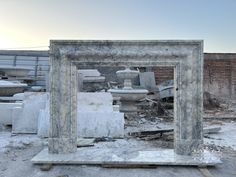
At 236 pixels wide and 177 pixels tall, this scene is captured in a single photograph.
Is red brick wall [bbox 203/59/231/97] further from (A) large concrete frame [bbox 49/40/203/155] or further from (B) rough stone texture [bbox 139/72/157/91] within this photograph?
(A) large concrete frame [bbox 49/40/203/155]

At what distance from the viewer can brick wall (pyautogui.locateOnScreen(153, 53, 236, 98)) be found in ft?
43.2

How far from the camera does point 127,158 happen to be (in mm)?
3500

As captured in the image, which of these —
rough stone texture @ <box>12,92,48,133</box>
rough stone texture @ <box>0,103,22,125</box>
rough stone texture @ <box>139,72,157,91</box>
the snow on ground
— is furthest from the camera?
rough stone texture @ <box>139,72,157,91</box>

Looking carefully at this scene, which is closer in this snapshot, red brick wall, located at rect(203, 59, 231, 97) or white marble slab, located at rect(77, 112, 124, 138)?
white marble slab, located at rect(77, 112, 124, 138)

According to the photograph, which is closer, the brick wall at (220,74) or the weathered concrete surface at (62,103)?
the weathered concrete surface at (62,103)

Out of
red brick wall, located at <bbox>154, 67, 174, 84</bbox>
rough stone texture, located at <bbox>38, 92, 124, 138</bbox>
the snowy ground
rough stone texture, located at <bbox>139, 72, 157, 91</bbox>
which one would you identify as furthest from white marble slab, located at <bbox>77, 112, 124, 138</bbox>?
red brick wall, located at <bbox>154, 67, 174, 84</bbox>

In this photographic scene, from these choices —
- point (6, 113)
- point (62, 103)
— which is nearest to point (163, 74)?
point (6, 113)

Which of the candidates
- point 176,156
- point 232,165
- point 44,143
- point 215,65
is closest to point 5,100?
point 44,143

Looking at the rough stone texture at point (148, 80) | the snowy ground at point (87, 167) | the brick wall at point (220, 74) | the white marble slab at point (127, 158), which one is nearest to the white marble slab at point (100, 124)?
the snowy ground at point (87, 167)

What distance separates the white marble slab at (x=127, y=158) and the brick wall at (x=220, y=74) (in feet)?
31.4

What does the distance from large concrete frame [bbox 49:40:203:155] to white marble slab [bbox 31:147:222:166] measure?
0.14 meters

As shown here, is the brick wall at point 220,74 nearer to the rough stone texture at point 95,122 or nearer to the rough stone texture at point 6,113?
the rough stone texture at point 95,122

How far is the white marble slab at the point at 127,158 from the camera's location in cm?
337

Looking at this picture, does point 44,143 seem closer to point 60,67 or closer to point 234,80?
→ point 60,67
